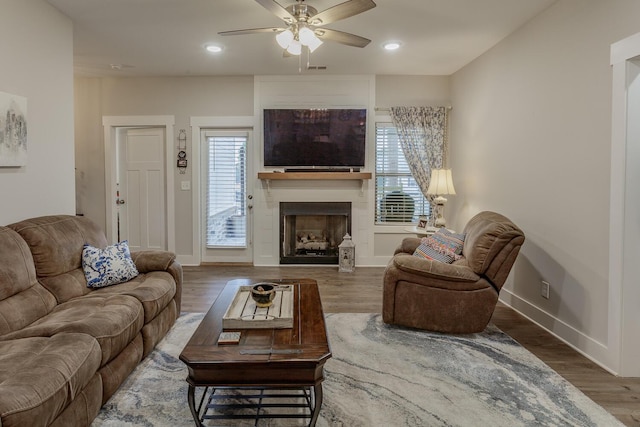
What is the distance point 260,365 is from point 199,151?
14.6 ft

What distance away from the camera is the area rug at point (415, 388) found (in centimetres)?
200

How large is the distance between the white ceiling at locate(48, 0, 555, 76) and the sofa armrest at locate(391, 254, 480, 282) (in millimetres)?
2166

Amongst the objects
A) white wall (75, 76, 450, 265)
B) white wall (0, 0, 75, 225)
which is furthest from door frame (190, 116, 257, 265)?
white wall (0, 0, 75, 225)

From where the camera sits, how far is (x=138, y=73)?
5324 mm

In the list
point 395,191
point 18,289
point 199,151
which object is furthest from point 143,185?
point 395,191

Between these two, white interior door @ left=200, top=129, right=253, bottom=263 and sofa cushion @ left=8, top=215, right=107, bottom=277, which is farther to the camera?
white interior door @ left=200, top=129, right=253, bottom=263

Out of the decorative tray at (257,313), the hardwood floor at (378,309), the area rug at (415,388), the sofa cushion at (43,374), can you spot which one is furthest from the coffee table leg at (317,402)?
the hardwood floor at (378,309)

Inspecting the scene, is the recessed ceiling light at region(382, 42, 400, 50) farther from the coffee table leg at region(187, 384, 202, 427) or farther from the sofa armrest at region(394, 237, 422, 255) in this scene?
the coffee table leg at region(187, 384, 202, 427)

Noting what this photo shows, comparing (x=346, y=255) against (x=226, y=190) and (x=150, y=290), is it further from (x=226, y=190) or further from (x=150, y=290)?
(x=150, y=290)

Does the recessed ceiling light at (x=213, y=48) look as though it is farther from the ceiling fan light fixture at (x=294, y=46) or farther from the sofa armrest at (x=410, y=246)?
the sofa armrest at (x=410, y=246)

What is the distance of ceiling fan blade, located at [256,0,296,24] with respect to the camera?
2561 mm

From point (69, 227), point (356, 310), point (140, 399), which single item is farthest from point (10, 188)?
point (356, 310)

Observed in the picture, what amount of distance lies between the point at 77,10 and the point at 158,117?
226cm

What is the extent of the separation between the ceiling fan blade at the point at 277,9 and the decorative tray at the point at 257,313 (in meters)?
1.94
